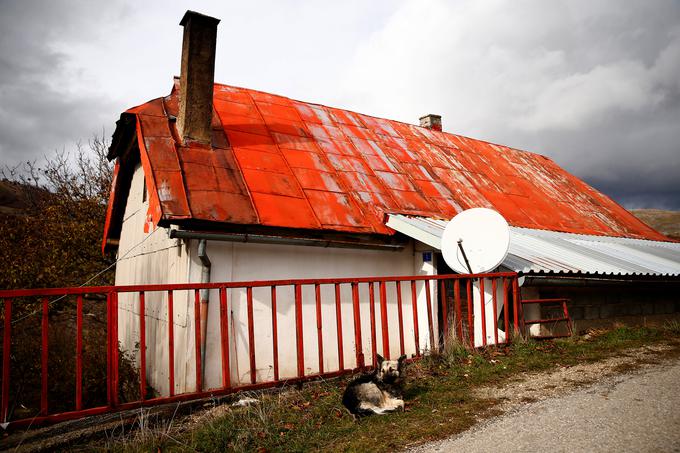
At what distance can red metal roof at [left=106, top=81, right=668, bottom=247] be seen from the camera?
717 cm

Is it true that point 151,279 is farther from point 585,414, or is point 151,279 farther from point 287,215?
point 585,414

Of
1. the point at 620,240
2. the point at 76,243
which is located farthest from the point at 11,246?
the point at 620,240

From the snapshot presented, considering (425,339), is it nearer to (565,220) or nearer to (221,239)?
(221,239)

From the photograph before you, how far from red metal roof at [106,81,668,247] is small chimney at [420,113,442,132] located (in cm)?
108

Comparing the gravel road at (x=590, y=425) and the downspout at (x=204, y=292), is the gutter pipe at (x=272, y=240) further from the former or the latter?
the gravel road at (x=590, y=425)

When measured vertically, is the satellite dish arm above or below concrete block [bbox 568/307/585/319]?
above

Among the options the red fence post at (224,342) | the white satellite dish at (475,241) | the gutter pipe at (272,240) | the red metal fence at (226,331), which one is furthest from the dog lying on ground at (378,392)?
the white satellite dish at (475,241)

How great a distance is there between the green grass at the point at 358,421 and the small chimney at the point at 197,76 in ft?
17.2

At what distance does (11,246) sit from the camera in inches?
452

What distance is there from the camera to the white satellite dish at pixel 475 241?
700 cm

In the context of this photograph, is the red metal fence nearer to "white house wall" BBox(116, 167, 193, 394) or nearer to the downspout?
Result: the downspout

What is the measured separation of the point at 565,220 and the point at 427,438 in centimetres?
1045

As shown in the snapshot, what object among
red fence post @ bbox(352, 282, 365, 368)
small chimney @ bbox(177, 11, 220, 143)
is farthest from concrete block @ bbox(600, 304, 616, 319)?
small chimney @ bbox(177, 11, 220, 143)

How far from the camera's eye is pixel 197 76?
8.35 m
